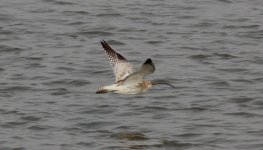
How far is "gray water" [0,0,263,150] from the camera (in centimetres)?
1574

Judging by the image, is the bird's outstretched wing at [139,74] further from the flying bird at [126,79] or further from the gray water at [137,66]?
the gray water at [137,66]

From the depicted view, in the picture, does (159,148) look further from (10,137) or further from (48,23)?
(48,23)

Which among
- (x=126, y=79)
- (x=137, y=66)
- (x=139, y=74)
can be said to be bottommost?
(x=137, y=66)

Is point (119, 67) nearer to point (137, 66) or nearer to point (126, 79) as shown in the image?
point (126, 79)

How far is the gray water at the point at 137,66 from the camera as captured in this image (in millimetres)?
15742

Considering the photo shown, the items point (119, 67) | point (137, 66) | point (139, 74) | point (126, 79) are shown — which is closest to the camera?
point (139, 74)

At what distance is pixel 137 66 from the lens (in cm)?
1989

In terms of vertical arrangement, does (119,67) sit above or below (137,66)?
above

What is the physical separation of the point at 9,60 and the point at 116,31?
345cm

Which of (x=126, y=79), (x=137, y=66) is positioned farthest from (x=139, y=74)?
(x=137, y=66)

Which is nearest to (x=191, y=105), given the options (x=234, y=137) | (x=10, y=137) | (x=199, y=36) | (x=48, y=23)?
(x=234, y=137)

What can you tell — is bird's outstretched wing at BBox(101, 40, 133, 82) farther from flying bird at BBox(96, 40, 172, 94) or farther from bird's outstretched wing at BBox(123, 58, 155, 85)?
bird's outstretched wing at BBox(123, 58, 155, 85)

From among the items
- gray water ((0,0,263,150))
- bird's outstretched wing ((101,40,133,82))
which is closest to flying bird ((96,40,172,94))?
bird's outstretched wing ((101,40,133,82))

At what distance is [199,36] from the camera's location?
22.2 meters
